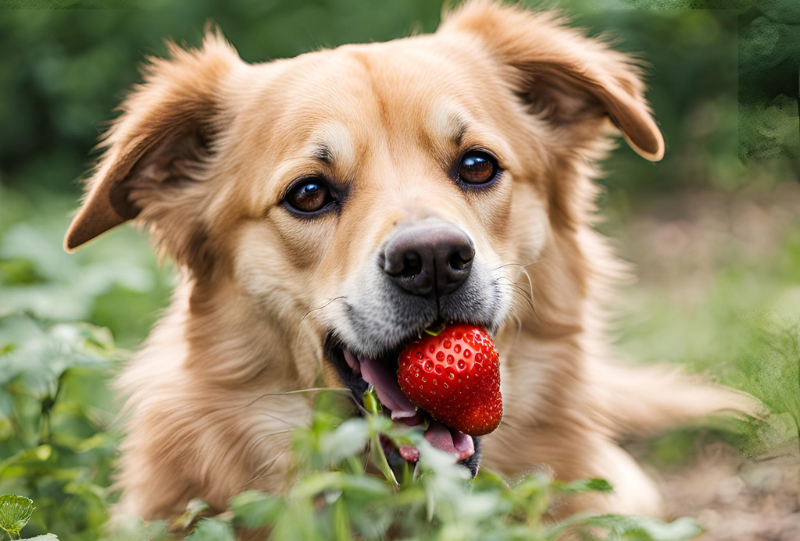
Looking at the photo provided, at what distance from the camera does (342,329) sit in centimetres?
226

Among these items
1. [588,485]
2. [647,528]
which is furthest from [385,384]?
[647,528]

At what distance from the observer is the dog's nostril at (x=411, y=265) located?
80.7 inches

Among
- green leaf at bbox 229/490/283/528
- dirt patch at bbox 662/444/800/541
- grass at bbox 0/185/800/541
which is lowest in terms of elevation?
dirt patch at bbox 662/444/800/541

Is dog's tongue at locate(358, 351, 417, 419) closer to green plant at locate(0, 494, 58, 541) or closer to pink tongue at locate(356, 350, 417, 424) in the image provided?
pink tongue at locate(356, 350, 417, 424)

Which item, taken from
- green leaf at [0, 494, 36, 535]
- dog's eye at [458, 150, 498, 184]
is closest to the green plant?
green leaf at [0, 494, 36, 535]

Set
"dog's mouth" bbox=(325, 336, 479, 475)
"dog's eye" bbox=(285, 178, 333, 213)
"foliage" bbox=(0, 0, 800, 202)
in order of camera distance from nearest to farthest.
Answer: "dog's mouth" bbox=(325, 336, 479, 475) < "dog's eye" bbox=(285, 178, 333, 213) < "foliage" bbox=(0, 0, 800, 202)

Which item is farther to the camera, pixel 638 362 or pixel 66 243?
pixel 638 362

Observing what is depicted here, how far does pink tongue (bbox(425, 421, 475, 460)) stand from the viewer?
2111 mm

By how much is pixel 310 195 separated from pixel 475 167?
570 mm

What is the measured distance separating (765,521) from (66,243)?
2.75 m

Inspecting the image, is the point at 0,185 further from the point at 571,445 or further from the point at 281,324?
the point at 571,445

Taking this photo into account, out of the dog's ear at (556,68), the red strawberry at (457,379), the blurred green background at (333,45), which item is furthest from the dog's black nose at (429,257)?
the blurred green background at (333,45)

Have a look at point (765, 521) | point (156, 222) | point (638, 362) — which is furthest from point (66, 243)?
point (638, 362)

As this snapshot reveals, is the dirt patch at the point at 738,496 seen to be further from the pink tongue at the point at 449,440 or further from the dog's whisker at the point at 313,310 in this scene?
the dog's whisker at the point at 313,310
